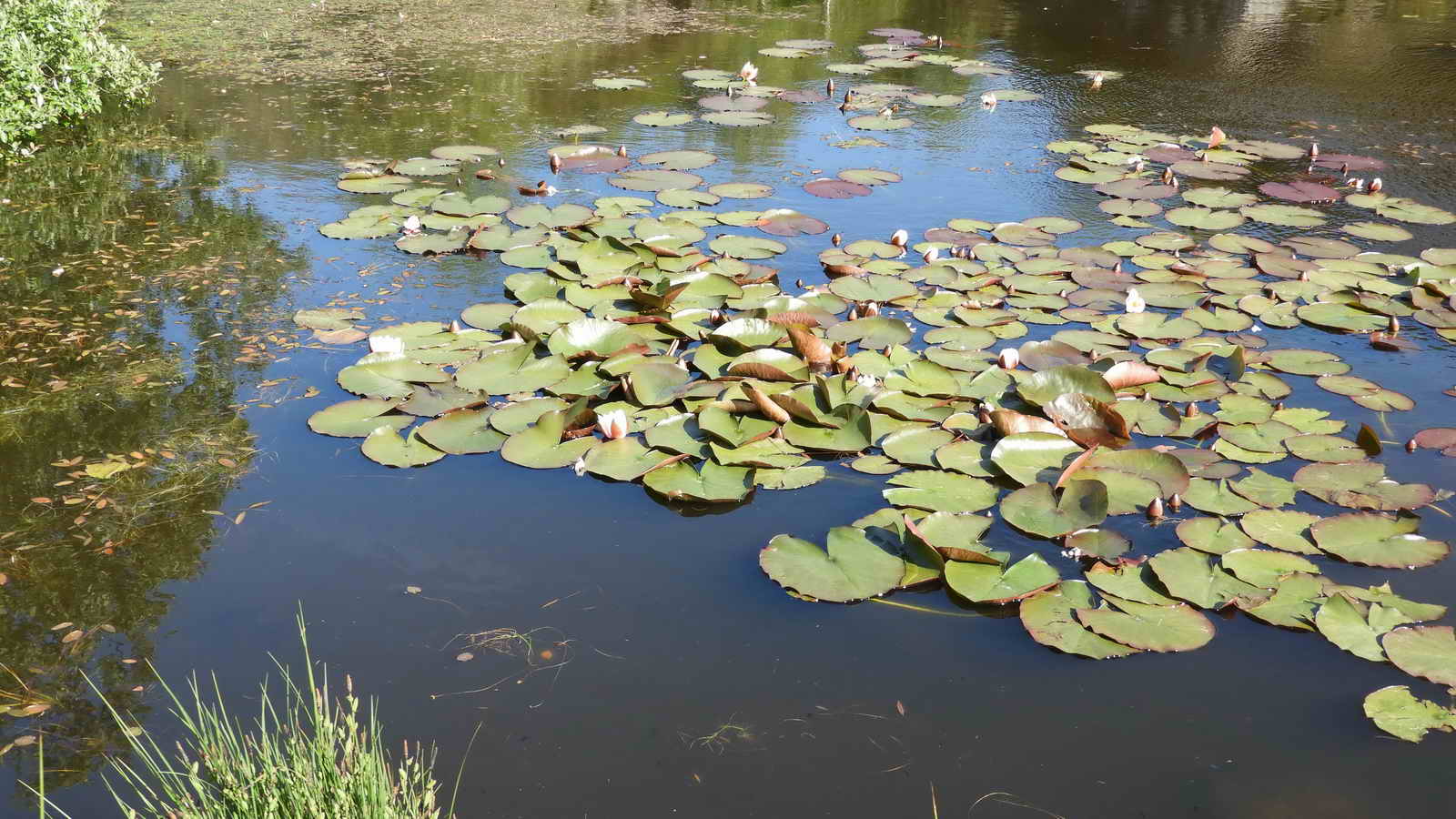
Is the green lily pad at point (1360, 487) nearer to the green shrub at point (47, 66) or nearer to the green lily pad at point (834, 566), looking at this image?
the green lily pad at point (834, 566)

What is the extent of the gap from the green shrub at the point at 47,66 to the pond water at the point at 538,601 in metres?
1.03

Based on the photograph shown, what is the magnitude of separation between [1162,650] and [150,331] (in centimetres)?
380

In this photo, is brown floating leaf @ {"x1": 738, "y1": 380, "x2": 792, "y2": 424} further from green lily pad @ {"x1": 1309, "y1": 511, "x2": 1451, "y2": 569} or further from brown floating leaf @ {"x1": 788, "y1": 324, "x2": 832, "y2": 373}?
green lily pad @ {"x1": 1309, "y1": 511, "x2": 1451, "y2": 569}

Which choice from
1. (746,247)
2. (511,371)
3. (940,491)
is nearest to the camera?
(940,491)

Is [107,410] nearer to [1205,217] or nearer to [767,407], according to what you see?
[767,407]

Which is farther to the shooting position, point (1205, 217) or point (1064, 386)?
point (1205, 217)

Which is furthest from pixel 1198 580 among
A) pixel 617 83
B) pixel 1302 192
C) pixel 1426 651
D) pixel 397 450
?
pixel 617 83

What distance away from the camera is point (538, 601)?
272 centimetres

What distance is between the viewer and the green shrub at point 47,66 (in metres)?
6.04

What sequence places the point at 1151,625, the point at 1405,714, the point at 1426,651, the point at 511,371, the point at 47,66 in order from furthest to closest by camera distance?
the point at 47,66
the point at 511,371
the point at 1151,625
the point at 1426,651
the point at 1405,714

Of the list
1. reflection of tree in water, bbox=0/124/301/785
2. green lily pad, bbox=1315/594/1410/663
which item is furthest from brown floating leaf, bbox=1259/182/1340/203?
reflection of tree in water, bbox=0/124/301/785

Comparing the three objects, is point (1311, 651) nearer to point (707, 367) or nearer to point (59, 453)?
point (707, 367)

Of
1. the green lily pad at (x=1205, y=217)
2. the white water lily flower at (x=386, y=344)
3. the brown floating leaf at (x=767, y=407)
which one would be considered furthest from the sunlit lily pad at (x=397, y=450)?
the green lily pad at (x=1205, y=217)

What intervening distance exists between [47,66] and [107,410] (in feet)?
13.9
